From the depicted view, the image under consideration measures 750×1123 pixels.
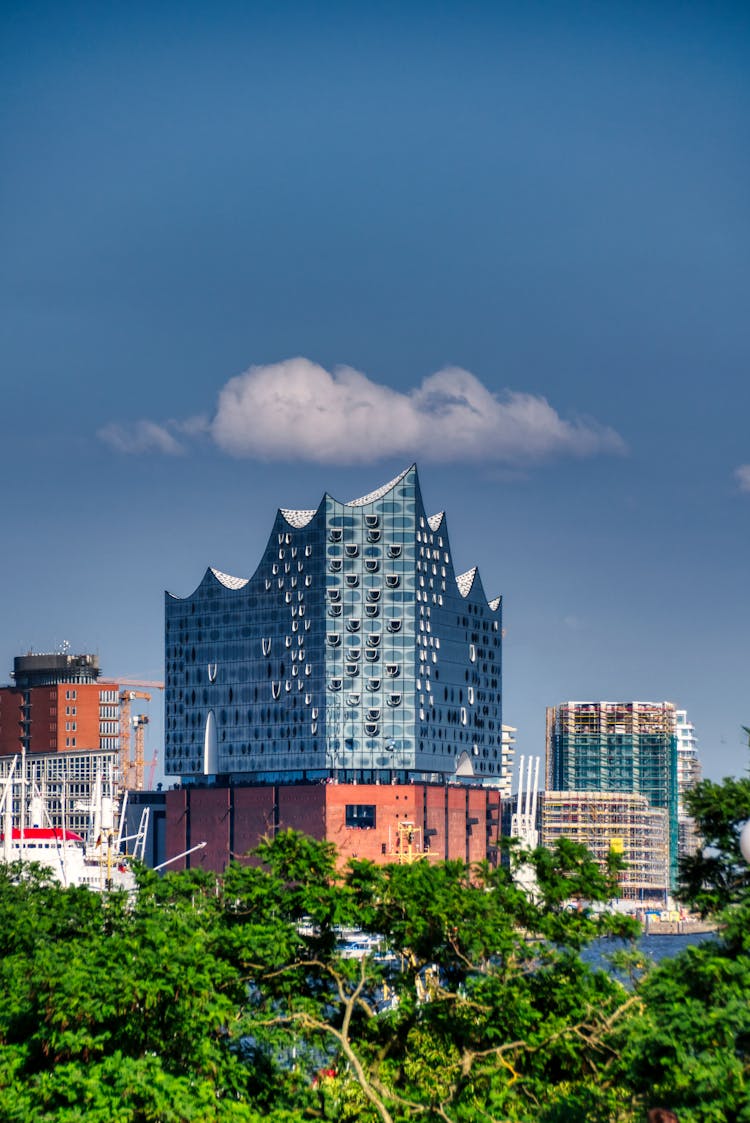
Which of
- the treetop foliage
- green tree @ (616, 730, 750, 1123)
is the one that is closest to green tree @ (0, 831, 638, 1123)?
the treetop foliage

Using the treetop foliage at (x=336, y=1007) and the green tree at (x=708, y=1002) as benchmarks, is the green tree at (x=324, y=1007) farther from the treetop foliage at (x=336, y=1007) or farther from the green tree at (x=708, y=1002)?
the green tree at (x=708, y=1002)

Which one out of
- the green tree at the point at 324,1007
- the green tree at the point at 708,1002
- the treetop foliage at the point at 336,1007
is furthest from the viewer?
the green tree at the point at 324,1007

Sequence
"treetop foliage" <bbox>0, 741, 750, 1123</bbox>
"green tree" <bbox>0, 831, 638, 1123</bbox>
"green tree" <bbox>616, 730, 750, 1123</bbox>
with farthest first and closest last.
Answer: "green tree" <bbox>0, 831, 638, 1123</bbox> → "treetop foliage" <bbox>0, 741, 750, 1123</bbox> → "green tree" <bbox>616, 730, 750, 1123</bbox>

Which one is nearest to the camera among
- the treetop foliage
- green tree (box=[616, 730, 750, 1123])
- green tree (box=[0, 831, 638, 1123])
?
green tree (box=[616, 730, 750, 1123])

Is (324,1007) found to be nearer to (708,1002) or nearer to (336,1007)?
(336,1007)

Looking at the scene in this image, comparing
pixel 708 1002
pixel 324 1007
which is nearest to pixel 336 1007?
pixel 324 1007

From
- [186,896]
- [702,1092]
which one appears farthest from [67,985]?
[702,1092]

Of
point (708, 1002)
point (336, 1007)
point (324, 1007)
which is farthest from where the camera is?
point (324, 1007)

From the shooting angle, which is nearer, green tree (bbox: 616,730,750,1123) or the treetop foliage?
green tree (bbox: 616,730,750,1123)

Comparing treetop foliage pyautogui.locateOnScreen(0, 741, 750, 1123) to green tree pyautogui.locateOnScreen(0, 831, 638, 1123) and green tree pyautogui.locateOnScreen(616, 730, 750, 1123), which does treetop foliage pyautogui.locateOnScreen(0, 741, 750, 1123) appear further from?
green tree pyautogui.locateOnScreen(616, 730, 750, 1123)

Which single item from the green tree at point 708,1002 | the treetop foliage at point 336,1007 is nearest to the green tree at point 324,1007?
the treetop foliage at point 336,1007

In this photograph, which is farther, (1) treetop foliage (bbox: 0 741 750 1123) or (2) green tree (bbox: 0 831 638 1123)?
(2) green tree (bbox: 0 831 638 1123)

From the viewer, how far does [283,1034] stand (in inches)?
1806

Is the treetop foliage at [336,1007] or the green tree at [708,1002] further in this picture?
the treetop foliage at [336,1007]
